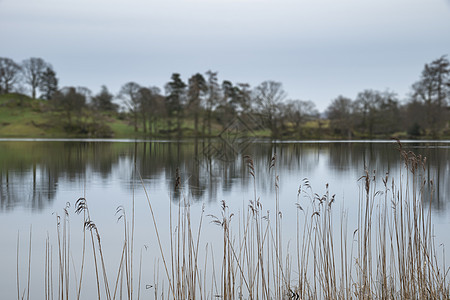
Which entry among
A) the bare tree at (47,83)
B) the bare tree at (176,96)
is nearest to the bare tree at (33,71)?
the bare tree at (47,83)

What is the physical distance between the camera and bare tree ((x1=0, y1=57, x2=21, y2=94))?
115 meters

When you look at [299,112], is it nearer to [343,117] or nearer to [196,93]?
[343,117]

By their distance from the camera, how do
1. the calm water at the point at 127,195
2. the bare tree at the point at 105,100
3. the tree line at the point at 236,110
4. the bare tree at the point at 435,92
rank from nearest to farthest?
the calm water at the point at 127,195, the bare tree at the point at 435,92, the tree line at the point at 236,110, the bare tree at the point at 105,100

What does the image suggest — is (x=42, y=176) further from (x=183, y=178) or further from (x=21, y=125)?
(x=21, y=125)

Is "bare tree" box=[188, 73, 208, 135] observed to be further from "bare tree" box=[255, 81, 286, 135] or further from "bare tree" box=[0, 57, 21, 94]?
"bare tree" box=[0, 57, 21, 94]

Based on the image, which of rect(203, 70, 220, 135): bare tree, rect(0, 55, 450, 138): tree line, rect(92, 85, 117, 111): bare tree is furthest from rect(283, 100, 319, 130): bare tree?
rect(92, 85, 117, 111): bare tree

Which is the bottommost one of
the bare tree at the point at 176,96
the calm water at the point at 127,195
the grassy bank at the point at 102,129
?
the calm water at the point at 127,195

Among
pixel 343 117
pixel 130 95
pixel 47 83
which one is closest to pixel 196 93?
pixel 130 95

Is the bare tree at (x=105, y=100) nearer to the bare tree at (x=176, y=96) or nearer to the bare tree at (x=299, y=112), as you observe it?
the bare tree at (x=176, y=96)

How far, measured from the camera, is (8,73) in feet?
383

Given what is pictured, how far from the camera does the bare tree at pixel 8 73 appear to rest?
115 metres

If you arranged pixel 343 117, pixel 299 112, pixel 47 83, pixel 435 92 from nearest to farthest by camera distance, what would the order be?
pixel 435 92
pixel 343 117
pixel 299 112
pixel 47 83

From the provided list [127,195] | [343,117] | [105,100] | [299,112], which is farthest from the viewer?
[105,100]

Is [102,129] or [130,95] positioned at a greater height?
[130,95]
